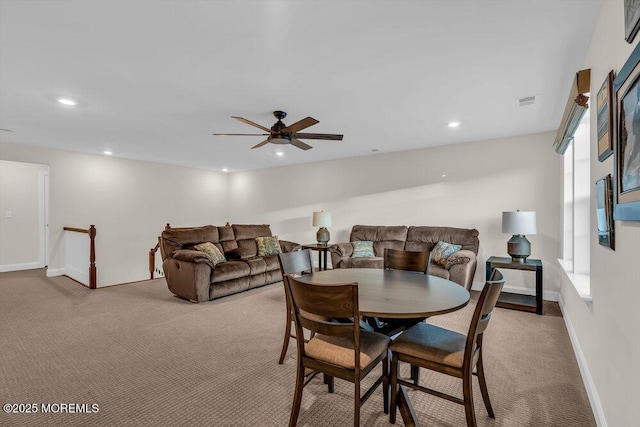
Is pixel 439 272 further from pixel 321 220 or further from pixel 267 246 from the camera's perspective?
pixel 267 246

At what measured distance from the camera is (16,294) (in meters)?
4.54

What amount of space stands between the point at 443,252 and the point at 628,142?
3.39 metres

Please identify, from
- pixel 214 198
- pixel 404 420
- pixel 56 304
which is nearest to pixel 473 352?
pixel 404 420

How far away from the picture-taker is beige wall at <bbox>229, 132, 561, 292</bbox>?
4371 mm

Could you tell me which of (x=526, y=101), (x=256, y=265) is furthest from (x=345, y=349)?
(x=256, y=265)

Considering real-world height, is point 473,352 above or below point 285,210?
below

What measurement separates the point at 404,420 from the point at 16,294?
18.8 feet

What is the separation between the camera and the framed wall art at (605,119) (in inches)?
58.2

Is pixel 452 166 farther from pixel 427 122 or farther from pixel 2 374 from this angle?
pixel 2 374

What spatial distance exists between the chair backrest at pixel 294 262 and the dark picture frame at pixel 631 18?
7.75 ft

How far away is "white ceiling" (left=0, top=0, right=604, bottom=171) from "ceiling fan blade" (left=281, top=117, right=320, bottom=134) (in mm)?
285

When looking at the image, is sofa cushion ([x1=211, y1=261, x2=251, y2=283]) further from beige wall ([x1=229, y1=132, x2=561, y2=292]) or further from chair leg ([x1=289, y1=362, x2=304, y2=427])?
chair leg ([x1=289, y1=362, x2=304, y2=427])

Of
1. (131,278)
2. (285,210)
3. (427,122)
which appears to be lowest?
(131,278)

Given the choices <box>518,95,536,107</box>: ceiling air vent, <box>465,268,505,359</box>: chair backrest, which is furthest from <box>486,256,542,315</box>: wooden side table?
<box>465,268,505,359</box>: chair backrest
